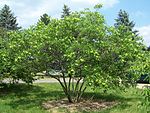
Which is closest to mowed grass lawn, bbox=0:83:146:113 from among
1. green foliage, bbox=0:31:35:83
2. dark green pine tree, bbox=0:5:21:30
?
green foliage, bbox=0:31:35:83

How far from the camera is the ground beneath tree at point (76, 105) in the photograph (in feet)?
46.5

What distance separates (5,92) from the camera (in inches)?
790

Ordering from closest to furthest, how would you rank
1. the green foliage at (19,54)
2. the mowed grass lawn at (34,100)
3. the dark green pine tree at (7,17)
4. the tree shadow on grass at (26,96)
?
the mowed grass lawn at (34,100), the green foliage at (19,54), the tree shadow on grass at (26,96), the dark green pine tree at (7,17)

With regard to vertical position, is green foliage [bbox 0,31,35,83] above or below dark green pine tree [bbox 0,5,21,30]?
below

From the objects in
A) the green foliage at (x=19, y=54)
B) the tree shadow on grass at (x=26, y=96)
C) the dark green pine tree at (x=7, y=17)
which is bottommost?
the tree shadow on grass at (x=26, y=96)

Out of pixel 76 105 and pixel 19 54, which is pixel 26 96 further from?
pixel 76 105

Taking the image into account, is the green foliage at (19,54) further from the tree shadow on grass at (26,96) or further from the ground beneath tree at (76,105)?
Result: the ground beneath tree at (76,105)

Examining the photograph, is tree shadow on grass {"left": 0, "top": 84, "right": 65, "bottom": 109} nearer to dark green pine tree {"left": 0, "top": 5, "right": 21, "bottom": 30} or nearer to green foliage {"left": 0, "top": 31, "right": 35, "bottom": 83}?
green foliage {"left": 0, "top": 31, "right": 35, "bottom": 83}

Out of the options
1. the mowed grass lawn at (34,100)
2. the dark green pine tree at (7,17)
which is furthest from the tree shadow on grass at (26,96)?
the dark green pine tree at (7,17)

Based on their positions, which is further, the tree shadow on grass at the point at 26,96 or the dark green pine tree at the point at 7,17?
the dark green pine tree at the point at 7,17

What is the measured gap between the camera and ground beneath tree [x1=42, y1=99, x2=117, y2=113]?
14.2 meters

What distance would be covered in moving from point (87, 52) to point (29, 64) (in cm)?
263

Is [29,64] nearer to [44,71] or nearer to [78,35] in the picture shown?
[44,71]

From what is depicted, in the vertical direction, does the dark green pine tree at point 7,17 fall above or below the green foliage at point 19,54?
above
